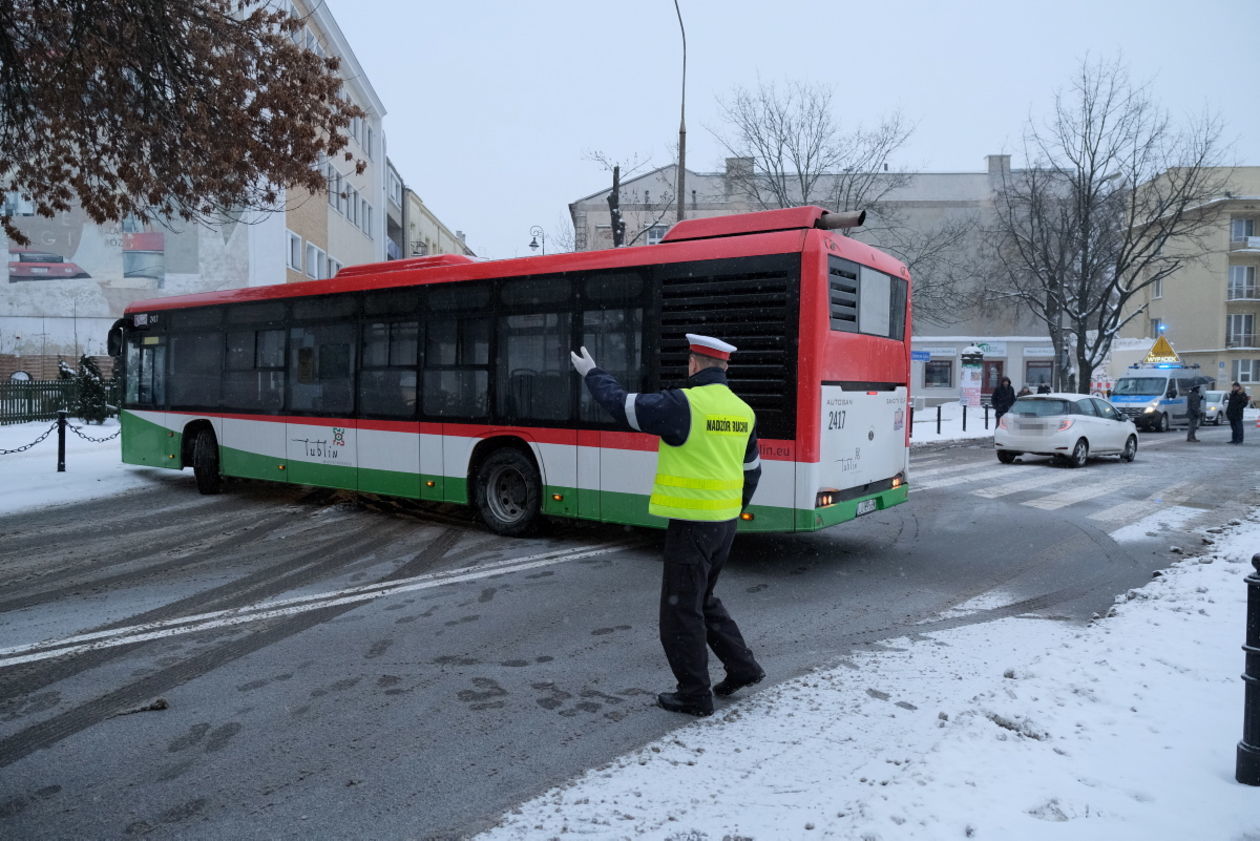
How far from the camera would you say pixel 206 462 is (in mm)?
12672

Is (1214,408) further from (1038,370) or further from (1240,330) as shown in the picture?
(1240,330)

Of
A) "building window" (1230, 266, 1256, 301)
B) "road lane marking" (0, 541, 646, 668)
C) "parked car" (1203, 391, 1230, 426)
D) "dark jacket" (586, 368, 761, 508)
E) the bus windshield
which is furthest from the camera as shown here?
"building window" (1230, 266, 1256, 301)

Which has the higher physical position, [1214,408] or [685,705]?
[1214,408]

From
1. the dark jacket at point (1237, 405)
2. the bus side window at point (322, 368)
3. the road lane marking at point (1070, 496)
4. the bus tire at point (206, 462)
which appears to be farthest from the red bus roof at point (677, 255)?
the dark jacket at point (1237, 405)

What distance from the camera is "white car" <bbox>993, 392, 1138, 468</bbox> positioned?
17.5 meters

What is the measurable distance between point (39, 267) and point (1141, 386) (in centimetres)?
3951

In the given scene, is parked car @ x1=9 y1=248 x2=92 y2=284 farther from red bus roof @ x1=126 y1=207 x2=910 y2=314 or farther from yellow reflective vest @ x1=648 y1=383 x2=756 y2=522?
yellow reflective vest @ x1=648 y1=383 x2=756 y2=522

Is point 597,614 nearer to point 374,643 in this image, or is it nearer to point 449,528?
point 374,643

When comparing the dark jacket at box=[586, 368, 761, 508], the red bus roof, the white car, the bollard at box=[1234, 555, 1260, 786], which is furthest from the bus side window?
the white car

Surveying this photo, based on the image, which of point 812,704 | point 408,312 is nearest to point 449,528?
point 408,312

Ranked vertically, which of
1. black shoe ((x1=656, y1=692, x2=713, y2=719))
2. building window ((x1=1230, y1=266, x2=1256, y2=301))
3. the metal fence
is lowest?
black shoe ((x1=656, y1=692, x2=713, y2=719))

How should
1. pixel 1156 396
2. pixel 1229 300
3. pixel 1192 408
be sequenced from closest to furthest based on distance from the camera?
pixel 1192 408
pixel 1156 396
pixel 1229 300

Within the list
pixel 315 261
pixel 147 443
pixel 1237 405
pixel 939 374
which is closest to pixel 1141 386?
pixel 1237 405

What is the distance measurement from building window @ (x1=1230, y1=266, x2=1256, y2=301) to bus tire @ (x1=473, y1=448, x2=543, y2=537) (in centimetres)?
6069
